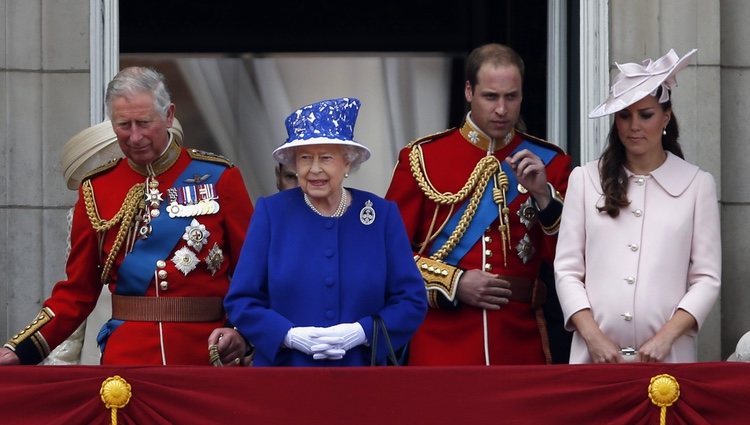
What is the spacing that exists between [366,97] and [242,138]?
735mm

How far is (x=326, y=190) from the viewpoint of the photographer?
563 centimetres

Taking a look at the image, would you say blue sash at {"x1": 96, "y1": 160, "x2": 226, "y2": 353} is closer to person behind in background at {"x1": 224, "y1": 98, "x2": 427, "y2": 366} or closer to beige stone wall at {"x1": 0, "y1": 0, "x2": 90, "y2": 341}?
person behind in background at {"x1": 224, "y1": 98, "x2": 427, "y2": 366}

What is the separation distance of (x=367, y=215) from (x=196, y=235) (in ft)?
2.36

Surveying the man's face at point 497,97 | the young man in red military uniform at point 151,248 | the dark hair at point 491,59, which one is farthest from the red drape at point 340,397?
the dark hair at point 491,59

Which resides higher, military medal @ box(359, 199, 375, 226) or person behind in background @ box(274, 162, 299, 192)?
person behind in background @ box(274, 162, 299, 192)

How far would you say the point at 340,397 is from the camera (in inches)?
211

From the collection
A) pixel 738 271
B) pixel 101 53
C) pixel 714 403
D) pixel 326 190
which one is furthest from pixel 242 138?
pixel 714 403

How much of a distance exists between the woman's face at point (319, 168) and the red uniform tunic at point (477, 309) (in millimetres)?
897

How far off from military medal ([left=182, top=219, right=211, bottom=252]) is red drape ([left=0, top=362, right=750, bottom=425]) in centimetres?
84

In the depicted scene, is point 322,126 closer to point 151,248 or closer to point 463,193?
point 151,248

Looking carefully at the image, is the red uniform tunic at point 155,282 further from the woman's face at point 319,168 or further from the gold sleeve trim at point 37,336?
the woman's face at point 319,168

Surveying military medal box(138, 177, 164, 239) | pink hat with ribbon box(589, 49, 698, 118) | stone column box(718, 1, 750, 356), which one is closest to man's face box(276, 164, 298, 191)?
military medal box(138, 177, 164, 239)

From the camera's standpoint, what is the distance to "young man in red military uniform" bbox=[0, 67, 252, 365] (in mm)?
6090

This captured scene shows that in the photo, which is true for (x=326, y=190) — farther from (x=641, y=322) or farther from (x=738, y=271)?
(x=738, y=271)
